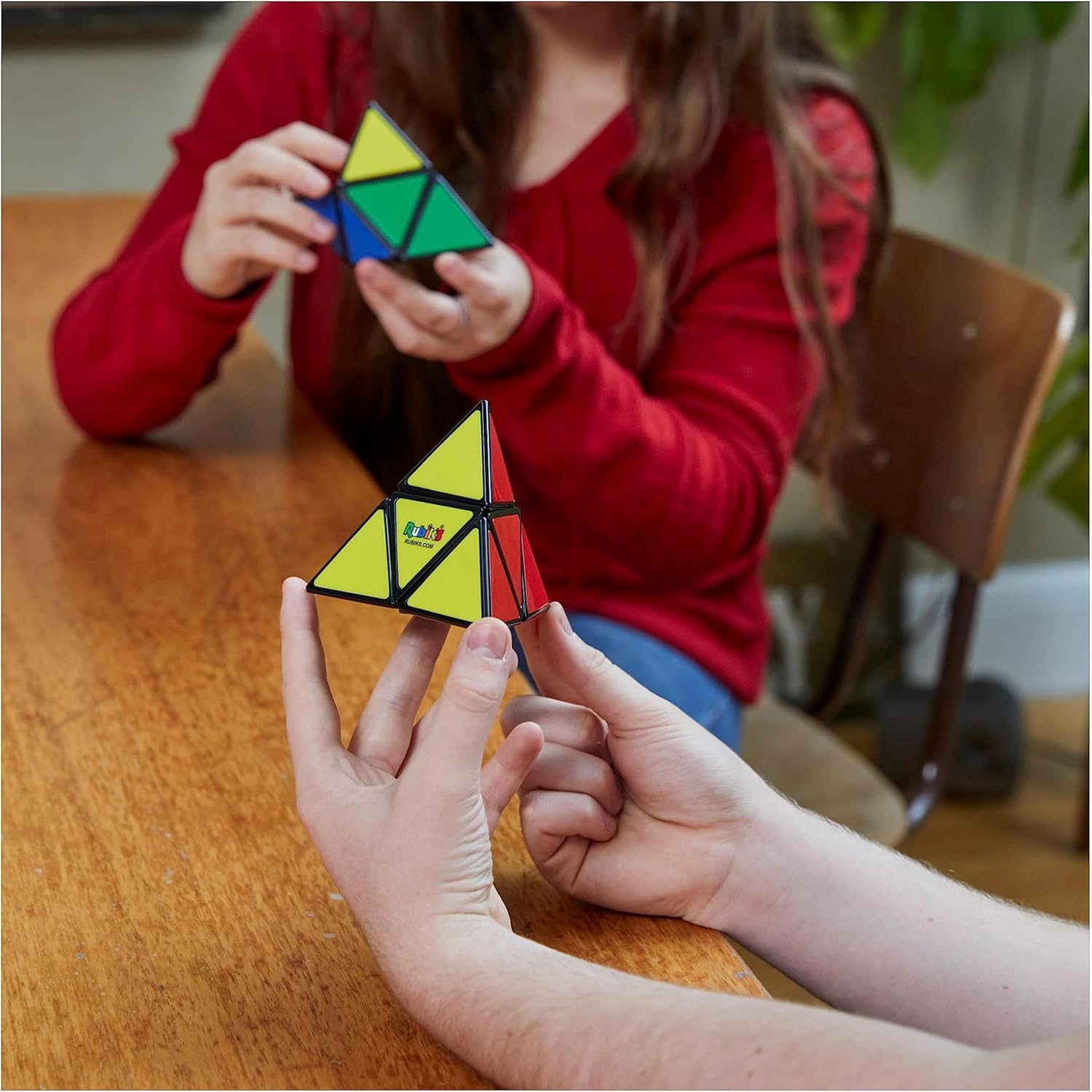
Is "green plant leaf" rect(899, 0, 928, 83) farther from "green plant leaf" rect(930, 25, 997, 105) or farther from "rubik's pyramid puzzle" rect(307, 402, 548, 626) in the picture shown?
"rubik's pyramid puzzle" rect(307, 402, 548, 626)

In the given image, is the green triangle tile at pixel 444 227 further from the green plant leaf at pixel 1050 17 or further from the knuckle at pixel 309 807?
the green plant leaf at pixel 1050 17

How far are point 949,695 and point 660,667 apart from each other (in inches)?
18.5

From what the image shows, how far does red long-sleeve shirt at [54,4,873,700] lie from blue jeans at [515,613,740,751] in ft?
0.04

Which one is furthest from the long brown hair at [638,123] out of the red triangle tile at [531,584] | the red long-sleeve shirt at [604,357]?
the red triangle tile at [531,584]

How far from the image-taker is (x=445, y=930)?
0.52m

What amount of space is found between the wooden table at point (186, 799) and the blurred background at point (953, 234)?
3.05 feet

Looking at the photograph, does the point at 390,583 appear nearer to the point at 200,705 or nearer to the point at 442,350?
the point at 200,705

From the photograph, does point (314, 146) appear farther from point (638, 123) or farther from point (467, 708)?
point (467, 708)

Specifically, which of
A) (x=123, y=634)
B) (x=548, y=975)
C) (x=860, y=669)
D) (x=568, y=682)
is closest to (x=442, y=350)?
(x=123, y=634)

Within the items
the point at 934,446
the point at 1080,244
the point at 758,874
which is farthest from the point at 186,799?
the point at 1080,244

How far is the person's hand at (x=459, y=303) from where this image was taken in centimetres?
88

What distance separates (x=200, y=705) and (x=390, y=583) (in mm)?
231

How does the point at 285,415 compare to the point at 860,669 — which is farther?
the point at 860,669

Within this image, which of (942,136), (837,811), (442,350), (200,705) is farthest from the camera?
(942,136)
